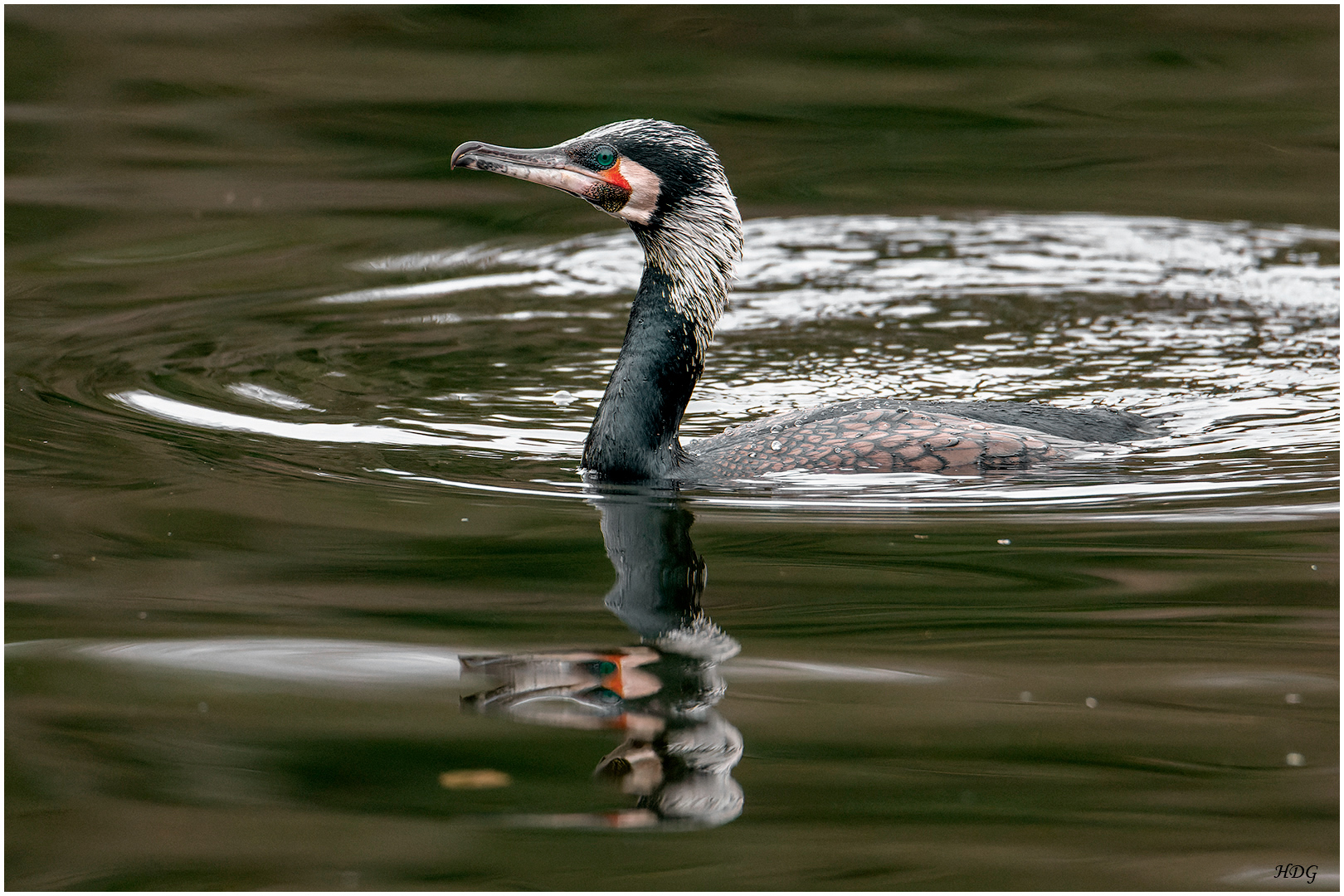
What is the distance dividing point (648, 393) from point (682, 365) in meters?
0.16

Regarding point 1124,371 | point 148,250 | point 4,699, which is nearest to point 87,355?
point 148,250

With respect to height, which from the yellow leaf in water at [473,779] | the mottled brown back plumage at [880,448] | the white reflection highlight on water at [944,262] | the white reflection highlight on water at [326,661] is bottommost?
the yellow leaf in water at [473,779]

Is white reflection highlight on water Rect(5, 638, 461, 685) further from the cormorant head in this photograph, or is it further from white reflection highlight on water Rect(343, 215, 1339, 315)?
white reflection highlight on water Rect(343, 215, 1339, 315)

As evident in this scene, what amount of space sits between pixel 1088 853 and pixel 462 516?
8.96 ft

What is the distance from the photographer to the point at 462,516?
574 centimetres

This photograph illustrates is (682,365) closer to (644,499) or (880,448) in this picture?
(644,499)

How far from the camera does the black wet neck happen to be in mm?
6199

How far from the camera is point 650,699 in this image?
165 inches

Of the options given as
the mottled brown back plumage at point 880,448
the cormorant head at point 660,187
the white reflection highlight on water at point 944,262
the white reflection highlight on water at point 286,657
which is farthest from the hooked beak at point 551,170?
the white reflection highlight on water at point 944,262

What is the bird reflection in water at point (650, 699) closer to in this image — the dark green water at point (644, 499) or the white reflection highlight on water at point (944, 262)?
the dark green water at point (644, 499)

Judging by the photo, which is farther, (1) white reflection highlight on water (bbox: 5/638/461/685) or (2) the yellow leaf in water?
(1) white reflection highlight on water (bbox: 5/638/461/685)

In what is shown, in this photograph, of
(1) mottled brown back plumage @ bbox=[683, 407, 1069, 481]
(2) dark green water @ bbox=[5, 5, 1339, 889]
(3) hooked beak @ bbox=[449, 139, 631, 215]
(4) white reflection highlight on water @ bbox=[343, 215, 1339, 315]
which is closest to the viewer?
(2) dark green water @ bbox=[5, 5, 1339, 889]

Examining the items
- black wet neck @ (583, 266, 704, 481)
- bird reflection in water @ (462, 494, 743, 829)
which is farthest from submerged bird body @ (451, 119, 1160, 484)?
bird reflection in water @ (462, 494, 743, 829)

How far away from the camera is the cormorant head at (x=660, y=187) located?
5.95m
